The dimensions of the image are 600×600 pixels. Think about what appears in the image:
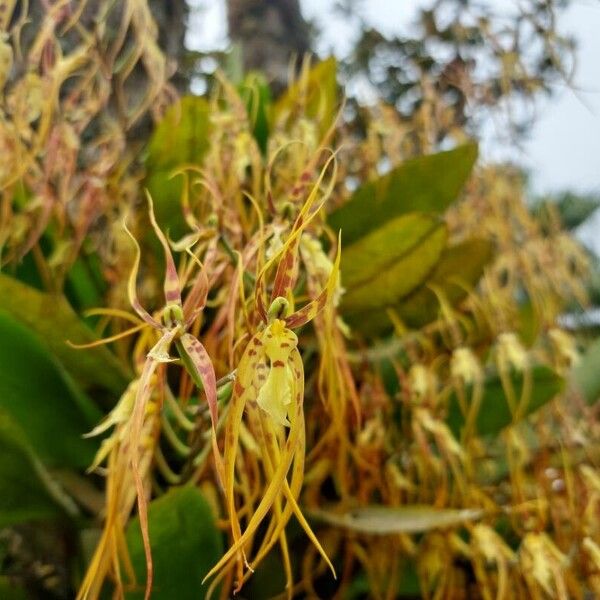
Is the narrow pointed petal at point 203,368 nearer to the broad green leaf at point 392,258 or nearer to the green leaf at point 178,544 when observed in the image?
the green leaf at point 178,544

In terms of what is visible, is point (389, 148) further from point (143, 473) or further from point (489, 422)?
point (143, 473)

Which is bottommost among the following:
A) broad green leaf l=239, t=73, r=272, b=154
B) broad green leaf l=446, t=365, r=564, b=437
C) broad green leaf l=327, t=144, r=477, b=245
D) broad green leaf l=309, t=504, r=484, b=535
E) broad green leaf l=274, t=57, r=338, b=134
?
broad green leaf l=309, t=504, r=484, b=535

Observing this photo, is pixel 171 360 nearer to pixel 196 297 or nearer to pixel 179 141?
pixel 196 297

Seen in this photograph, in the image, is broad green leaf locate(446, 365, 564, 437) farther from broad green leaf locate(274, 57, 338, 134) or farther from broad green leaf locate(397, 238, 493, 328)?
broad green leaf locate(274, 57, 338, 134)

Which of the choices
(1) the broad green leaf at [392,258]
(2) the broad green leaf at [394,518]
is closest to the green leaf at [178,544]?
(2) the broad green leaf at [394,518]

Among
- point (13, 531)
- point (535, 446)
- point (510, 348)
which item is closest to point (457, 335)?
point (510, 348)

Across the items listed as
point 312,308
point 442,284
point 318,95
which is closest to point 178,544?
point 312,308

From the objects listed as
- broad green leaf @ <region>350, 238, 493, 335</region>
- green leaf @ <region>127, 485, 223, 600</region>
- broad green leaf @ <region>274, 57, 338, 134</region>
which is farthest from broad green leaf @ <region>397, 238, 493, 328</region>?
green leaf @ <region>127, 485, 223, 600</region>
